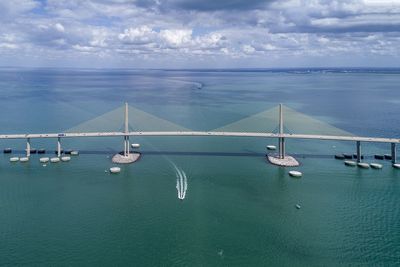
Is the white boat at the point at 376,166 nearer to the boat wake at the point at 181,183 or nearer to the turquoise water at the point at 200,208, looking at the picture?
the turquoise water at the point at 200,208

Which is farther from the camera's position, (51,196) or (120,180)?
(120,180)

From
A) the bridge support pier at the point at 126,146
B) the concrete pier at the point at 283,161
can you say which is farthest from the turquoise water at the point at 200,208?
the bridge support pier at the point at 126,146

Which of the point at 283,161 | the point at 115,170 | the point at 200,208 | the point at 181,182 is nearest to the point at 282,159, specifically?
the point at 283,161

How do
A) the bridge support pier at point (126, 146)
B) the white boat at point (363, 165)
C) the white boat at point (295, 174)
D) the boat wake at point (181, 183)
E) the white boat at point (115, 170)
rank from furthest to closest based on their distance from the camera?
the bridge support pier at point (126, 146), the white boat at point (363, 165), the white boat at point (115, 170), the white boat at point (295, 174), the boat wake at point (181, 183)

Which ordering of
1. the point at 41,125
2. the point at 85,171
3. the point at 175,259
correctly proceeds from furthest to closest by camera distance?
the point at 41,125 → the point at 85,171 → the point at 175,259

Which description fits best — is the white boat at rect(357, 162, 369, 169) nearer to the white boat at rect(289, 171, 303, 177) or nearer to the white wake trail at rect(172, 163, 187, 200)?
the white boat at rect(289, 171, 303, 177)

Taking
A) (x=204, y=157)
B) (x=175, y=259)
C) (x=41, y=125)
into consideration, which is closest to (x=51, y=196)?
(x=175, y=259)

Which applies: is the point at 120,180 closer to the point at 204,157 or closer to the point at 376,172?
the point at 204,157

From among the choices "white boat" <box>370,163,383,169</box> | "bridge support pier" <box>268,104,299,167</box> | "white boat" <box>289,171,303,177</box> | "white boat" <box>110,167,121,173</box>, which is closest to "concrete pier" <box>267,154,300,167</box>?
"bridge support pier" <box>268,104,299,167</box>
